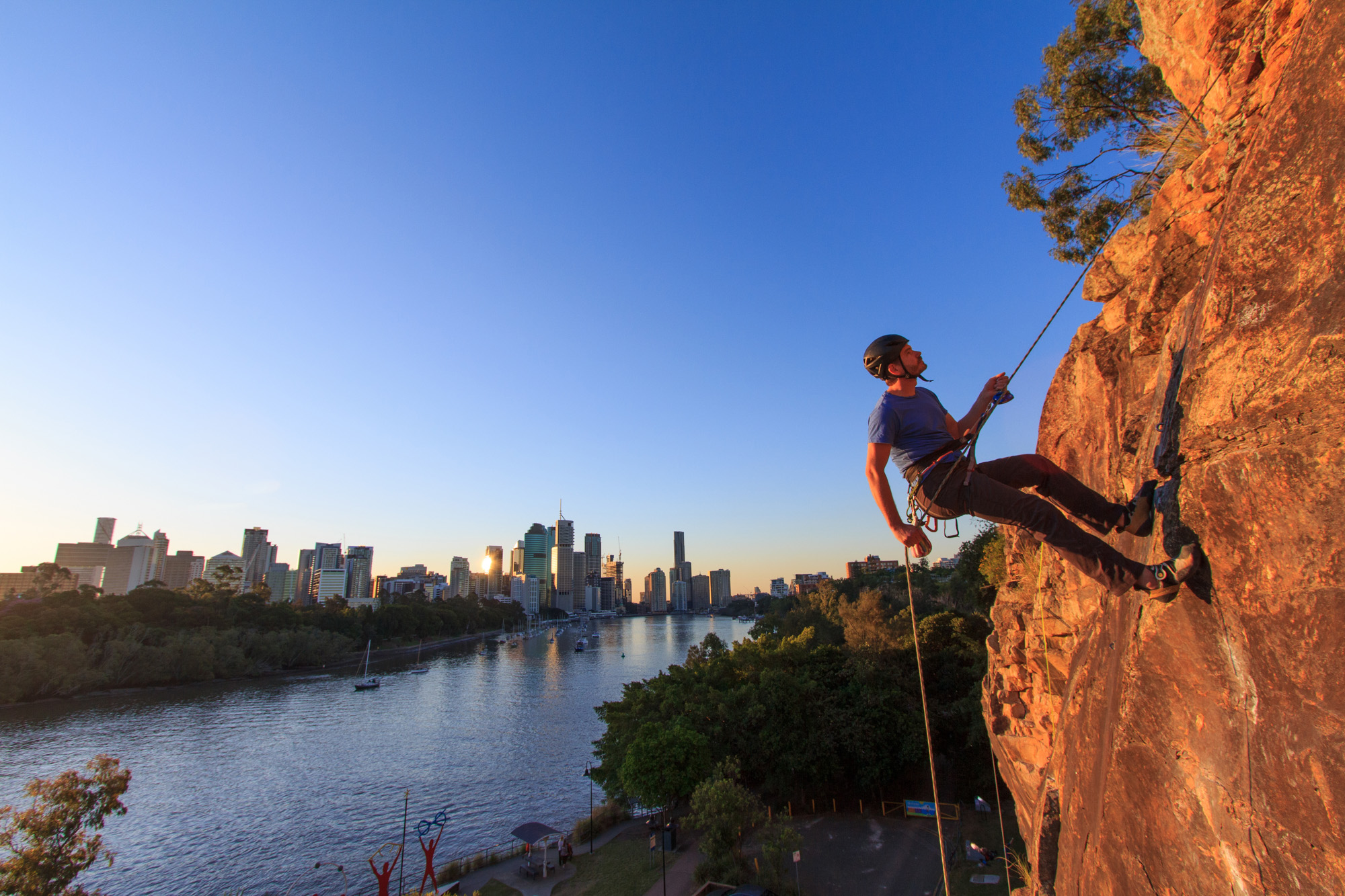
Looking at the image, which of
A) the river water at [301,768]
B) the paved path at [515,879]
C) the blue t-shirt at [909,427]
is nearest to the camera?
the blue t-shirt at [909,427]

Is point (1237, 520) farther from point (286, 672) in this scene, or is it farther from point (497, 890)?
point (286, 672)

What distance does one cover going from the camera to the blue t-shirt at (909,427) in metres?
4.48

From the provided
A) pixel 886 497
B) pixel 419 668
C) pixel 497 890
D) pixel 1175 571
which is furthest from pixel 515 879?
pixel 419 668

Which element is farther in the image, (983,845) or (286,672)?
(286,672)

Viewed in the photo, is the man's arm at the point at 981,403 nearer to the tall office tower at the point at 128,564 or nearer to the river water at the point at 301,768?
the river water at the point at 301,768

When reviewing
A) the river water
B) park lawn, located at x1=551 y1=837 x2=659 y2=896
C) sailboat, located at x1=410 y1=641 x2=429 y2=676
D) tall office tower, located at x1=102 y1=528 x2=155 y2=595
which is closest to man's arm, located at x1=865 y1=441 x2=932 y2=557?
park lawn, located at x1=551 y1=837 x2=659 y2=896

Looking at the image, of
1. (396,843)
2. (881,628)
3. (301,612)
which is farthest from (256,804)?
(301,612)

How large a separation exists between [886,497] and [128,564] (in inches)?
10263

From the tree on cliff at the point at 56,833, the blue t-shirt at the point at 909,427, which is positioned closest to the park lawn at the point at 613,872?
the tree on cliff at the point at 56,833

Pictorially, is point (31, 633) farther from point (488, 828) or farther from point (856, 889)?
point (856, 889)

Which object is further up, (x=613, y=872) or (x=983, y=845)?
(x=983, y=845)

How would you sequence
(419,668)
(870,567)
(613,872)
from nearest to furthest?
(613,872)
(419,668)
(870,567)

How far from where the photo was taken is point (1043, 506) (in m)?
3.97

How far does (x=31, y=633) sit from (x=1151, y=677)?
7979 cm
